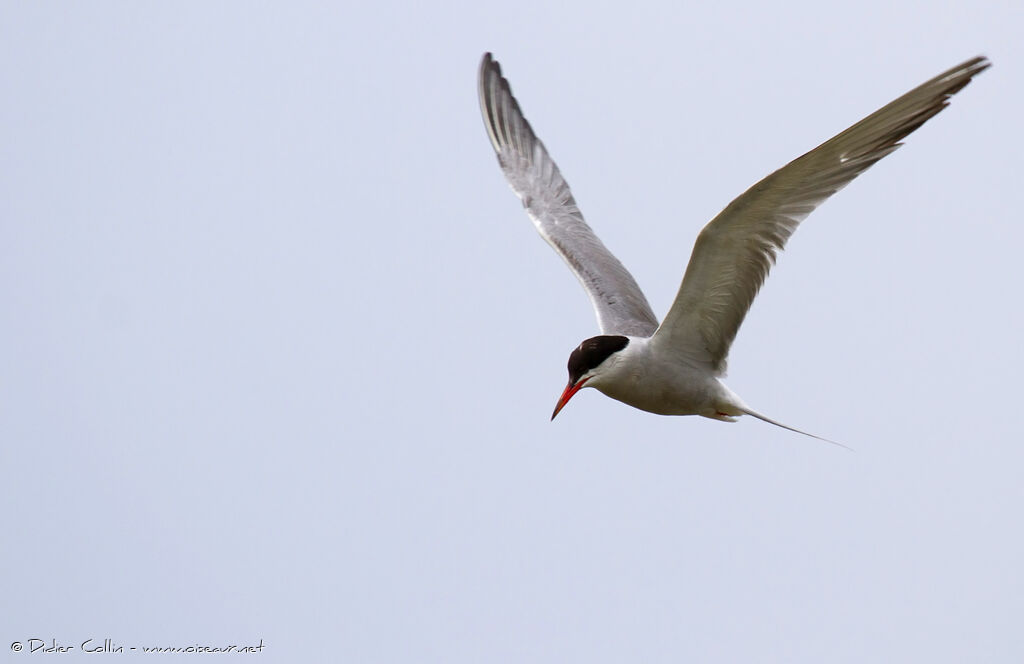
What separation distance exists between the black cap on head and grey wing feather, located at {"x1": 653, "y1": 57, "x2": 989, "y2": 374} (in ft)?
1.03

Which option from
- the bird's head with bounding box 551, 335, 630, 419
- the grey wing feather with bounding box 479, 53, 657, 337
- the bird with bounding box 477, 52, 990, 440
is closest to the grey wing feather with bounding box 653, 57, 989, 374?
the bird with bounding box 477, 52, 990, 440

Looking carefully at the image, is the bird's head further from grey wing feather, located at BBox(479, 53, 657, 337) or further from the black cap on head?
grey wing feather, located at BBox(479, 53, 657, 337)

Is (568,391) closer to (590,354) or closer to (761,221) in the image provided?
(590,354)

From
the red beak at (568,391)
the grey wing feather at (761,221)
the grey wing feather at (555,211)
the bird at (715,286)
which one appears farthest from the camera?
the grey wing feather at (555,211)

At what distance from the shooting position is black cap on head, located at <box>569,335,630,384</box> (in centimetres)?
722

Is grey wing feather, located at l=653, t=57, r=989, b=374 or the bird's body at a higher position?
grey wing feather, located at l=653, t=57, r=989, b=374

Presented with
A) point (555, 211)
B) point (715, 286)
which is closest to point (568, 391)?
point (715, 286)

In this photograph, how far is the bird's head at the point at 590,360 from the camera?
23.7ft

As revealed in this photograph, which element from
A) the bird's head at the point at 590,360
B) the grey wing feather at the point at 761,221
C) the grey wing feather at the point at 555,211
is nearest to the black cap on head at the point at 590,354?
the bird's head at the point at 590,360

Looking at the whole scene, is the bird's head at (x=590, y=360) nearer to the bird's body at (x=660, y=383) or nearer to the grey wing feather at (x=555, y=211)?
the bird's body at (x=660, y=383)

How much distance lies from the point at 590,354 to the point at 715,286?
757 millimetres

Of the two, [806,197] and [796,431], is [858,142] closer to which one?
[806,197]

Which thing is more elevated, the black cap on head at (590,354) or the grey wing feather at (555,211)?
the grey wing feather at (555,211)

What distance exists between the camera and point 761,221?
6.86 m
